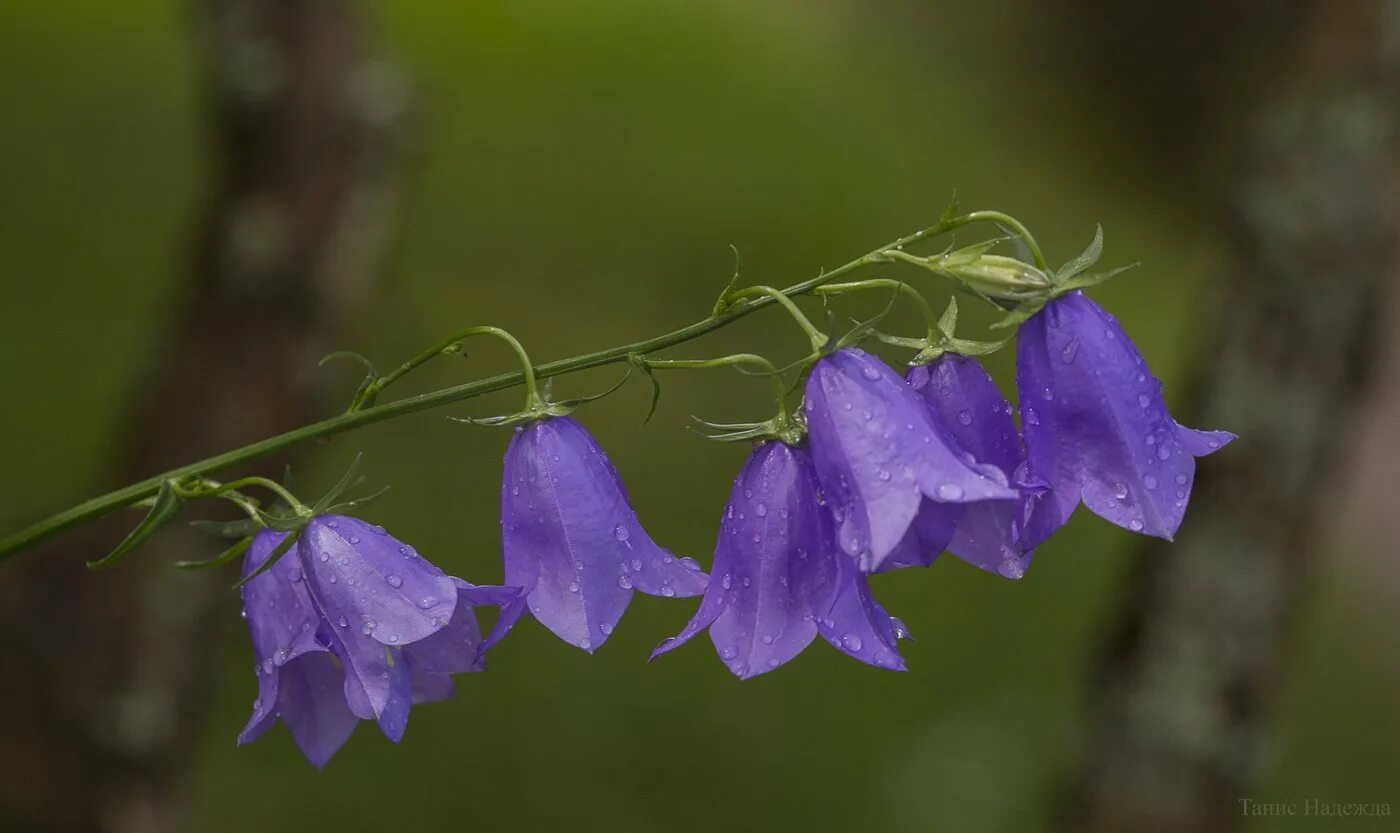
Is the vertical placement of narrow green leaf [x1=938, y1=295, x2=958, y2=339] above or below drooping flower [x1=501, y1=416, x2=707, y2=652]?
above

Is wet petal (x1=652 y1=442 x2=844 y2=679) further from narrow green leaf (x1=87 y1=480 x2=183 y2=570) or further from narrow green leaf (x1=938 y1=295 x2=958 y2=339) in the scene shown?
narrow green leaf (x1=87 y1=480 x2=183 y2=570)

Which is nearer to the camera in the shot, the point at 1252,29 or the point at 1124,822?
the point at 1124,822

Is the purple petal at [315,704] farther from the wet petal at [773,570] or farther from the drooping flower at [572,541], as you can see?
the wet petal at [773,570]

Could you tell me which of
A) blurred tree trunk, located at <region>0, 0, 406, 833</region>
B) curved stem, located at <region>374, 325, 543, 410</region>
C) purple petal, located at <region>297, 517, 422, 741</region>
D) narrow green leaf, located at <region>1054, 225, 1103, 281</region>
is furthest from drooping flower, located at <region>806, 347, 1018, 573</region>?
blurred tree trunk, located at <region>0, 0, 406, 833</region>

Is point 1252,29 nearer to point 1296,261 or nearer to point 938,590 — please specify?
point 938,590

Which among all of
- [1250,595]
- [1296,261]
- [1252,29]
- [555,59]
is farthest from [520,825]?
[1252,29]

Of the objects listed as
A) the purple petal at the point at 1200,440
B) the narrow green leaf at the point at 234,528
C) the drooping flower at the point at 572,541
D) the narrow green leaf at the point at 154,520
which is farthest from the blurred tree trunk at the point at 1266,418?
the narrow green leaf at the point at 154,520

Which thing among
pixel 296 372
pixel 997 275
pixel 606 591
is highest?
pixel 997 275
